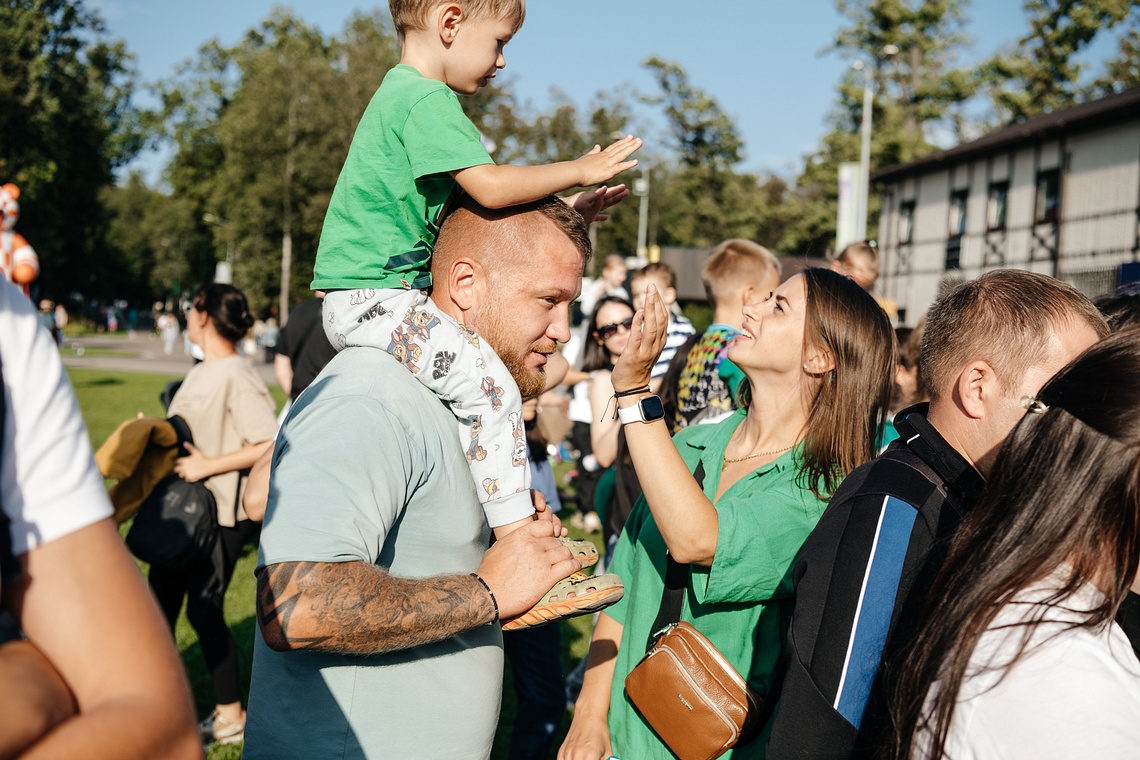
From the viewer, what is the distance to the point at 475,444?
7.38 feet

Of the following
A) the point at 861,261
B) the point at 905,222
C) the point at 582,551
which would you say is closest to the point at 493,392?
the point at 582,551

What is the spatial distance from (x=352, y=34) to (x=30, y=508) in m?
56.0

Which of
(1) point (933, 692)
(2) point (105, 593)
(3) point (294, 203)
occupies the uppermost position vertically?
(3) point (294, 203)

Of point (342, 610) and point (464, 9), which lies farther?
point (464, 9)

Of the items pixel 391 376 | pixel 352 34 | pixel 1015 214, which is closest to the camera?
pixel 391 376

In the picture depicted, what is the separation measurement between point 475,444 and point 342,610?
26.7 inches

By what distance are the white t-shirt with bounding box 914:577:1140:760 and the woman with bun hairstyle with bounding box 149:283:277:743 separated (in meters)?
4.01

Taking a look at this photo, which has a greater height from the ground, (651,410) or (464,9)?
(464,9)

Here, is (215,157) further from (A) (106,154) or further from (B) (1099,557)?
(B) (1099,557)

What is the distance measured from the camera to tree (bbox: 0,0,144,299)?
1601 inches

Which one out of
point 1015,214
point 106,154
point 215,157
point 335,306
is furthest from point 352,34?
point 335,306

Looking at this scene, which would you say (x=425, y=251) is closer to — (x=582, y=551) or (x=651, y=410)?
(x=651, y=410)

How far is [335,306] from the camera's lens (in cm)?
228

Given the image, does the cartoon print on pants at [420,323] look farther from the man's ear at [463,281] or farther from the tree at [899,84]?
the tree at [899,84]
